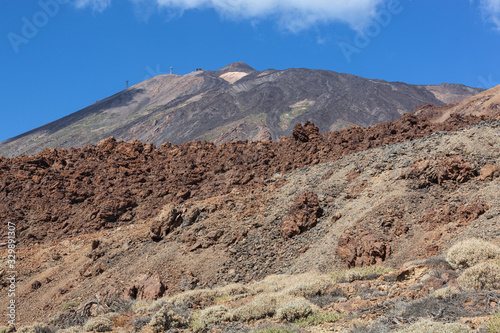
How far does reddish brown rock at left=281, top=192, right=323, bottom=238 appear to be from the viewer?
15.6 m

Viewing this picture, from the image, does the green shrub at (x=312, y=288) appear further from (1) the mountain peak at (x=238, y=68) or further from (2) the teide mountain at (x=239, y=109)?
(1) the mountain peak at (x=238, y=68)

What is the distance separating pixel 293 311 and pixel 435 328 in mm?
2605

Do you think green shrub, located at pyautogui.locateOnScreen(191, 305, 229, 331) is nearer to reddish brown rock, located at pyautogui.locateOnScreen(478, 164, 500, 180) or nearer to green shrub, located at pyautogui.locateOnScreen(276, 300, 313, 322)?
green shrub, located at pyautogui.locateOnScreen(276, 300, 313, 322)

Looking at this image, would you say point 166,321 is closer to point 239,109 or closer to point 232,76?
point 239,109

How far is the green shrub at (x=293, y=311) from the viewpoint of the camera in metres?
7.89

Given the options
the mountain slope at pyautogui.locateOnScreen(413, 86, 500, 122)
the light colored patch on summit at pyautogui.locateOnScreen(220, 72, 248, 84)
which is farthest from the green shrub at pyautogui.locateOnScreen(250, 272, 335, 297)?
the light colored patch on summit at pyautogui.locateOnScreen(220, 72, 248, 84)

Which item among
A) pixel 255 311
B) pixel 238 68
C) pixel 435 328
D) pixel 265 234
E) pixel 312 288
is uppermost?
pixel 238 68

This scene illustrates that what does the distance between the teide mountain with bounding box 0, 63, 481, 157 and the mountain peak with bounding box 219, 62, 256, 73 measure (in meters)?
29.6

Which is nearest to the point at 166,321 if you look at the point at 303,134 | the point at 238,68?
the point at 303,134

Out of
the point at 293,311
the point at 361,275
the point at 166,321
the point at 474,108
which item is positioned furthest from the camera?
the point at 474,108

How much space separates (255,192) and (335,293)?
10888 millimetres

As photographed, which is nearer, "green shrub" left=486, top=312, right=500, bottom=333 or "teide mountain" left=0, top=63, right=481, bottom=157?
"green shrub" left=486, top=312, right=500, bottom=333

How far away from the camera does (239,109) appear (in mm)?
96938

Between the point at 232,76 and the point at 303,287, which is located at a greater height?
the point at 232,76
